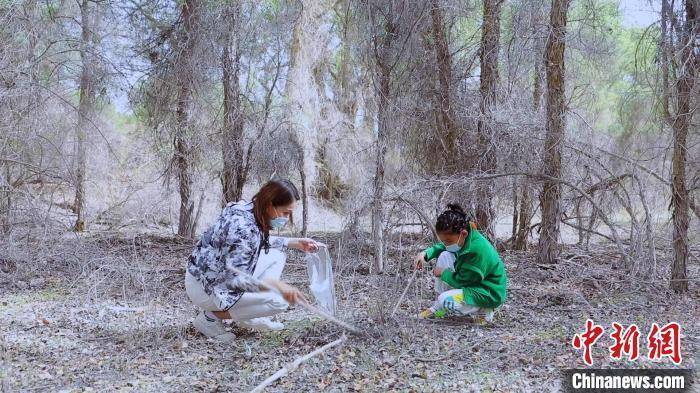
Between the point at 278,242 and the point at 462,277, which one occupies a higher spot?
the point at 278,242

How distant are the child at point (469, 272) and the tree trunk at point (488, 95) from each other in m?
2.17

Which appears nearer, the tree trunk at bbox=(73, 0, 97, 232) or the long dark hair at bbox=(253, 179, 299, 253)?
the long dark hair at bbox=(253, 179, 299, 253)

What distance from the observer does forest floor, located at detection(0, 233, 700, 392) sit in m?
3.08

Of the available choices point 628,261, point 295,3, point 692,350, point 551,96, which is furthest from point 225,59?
point 692,350

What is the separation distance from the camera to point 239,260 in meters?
3.50

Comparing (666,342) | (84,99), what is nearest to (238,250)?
(666,342)

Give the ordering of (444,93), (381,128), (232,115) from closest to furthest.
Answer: (381,128) < (444,93) < (232,115)

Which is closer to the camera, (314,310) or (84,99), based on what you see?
(314,310)

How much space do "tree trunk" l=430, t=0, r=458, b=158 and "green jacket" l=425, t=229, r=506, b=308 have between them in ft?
8.88

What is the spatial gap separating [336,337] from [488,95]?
353 centimetres

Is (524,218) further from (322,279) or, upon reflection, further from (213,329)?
(213,329)

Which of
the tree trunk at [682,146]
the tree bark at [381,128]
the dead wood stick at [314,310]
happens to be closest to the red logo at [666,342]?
the tree trunk at [682,146]

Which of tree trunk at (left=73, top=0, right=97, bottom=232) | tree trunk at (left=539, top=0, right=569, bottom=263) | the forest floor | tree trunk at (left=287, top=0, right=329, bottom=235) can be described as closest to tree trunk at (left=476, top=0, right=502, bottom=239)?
tree trunk at (left=539, top=0, right=569, bottom=263)

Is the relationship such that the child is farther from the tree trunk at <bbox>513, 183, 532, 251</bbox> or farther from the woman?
the tree trunk at <bbox>513, 183, 532, 251</bbox>
